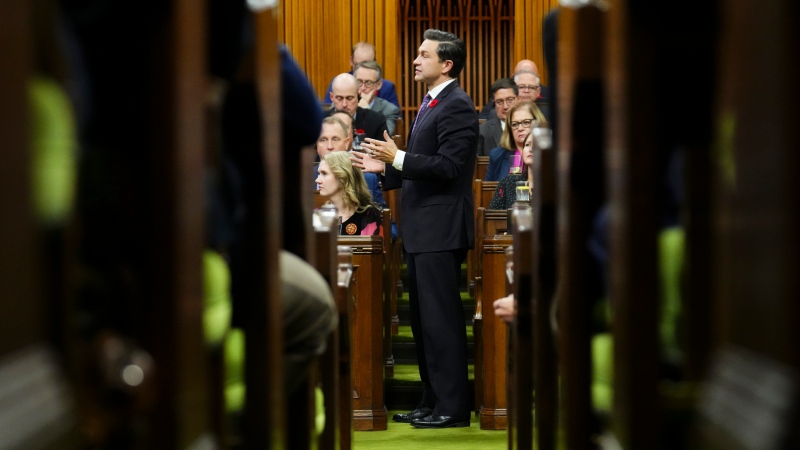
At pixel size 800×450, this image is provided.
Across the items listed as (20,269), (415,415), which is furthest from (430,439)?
(20,269)

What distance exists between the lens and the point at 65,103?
0.86 metres

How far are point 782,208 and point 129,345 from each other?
1.91 feet

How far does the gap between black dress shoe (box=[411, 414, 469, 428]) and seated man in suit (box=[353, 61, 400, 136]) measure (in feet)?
10.1

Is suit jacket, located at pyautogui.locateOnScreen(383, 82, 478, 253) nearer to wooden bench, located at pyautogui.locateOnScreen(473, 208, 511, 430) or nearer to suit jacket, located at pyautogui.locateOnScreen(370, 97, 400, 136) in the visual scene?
wooden bench, located at pyautogui.locateOnScreen(473, 208, 511, 430)

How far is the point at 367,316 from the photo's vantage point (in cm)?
510

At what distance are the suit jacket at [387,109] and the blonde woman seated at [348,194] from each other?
2.54 metres

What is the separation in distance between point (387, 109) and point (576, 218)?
21.9 ft

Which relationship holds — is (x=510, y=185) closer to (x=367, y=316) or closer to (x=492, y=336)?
(x=492, y=336)

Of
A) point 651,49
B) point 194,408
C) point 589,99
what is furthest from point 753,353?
point 589,99

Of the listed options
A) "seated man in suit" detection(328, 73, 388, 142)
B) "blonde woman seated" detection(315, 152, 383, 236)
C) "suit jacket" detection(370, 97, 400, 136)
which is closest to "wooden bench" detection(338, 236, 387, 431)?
"blonde woman seated" detection(315, 152, 383, 236)

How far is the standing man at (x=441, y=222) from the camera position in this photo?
5.09 meters

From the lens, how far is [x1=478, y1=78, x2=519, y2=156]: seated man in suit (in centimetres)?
808

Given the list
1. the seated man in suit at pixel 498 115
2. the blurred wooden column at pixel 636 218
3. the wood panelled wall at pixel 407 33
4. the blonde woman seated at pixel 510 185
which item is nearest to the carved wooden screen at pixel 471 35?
the wood panelled wall at pixel 407 33

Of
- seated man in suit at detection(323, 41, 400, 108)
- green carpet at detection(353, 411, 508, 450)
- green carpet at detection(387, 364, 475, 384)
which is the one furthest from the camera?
seated man in suit at detection(323, 41, 400, 108)
